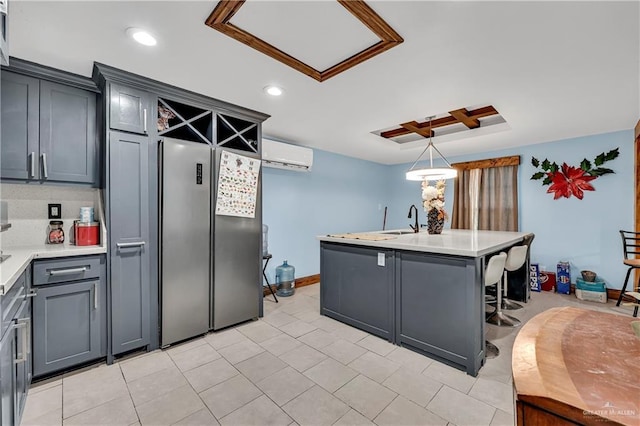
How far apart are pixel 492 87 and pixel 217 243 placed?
2.93 meters

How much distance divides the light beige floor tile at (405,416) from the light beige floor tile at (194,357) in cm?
142

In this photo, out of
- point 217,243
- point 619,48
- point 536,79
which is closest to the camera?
point 619,48

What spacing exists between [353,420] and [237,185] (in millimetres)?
2225

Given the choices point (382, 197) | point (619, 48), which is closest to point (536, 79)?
point (619, 48)

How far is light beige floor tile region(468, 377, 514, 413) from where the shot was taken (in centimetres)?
177

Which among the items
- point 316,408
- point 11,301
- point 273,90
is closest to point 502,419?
point 316,408

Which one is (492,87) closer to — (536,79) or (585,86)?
(536,79)

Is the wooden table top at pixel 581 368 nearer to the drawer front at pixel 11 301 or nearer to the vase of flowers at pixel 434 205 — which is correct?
the drawer front at pixel 11 301

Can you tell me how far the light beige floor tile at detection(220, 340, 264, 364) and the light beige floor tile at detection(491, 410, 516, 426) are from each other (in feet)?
5.70

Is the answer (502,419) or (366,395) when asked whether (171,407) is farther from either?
(502,419)

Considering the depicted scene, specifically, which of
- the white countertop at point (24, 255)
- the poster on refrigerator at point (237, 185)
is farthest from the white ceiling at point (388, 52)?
the white countertop at point (24, 255)

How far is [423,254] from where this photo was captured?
2.38 m

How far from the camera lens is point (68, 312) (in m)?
2.07

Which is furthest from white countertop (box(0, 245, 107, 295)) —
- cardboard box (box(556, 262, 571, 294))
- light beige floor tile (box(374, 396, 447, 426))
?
cardboard box (box(556, 262, 571, 294))
